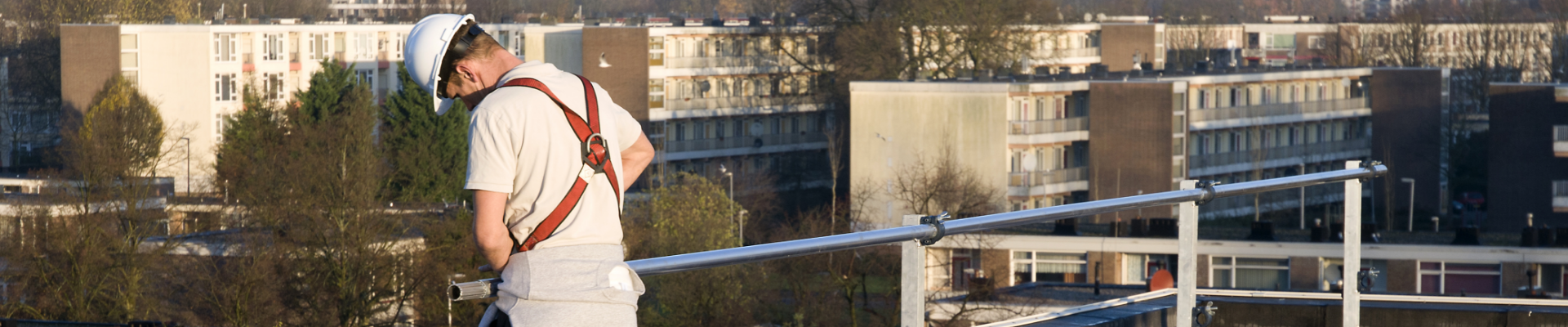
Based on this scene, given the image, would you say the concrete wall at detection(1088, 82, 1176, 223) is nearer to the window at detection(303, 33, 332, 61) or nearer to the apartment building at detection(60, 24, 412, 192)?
the apartment building at detection(60, 24, 412, 192)

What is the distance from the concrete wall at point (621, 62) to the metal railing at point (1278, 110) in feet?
68.1

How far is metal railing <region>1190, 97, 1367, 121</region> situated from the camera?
172 ft

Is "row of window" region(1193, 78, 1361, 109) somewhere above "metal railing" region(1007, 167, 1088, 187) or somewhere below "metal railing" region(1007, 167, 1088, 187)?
above

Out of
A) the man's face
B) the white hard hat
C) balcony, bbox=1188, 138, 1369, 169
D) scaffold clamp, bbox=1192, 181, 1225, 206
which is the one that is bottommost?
balcony, bbox=1188, 138, 1369, 169

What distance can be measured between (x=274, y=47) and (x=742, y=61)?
18.8 metres

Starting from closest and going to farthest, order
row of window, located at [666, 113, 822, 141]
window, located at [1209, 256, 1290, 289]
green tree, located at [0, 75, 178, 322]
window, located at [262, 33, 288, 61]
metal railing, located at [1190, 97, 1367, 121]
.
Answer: green tree, located at [0, 75, 178, 322] < window, located at [1209, 256, 1290, 289] < metal railing, located at [1190, 97, 1367, 121] < window, located at [262, 33, 288, 61] < row of window, located at [666, 113, 822, 141]

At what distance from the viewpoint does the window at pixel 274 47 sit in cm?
5900

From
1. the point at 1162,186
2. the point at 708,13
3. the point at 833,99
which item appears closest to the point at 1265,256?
the point at 1162,186

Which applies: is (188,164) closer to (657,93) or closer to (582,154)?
(657,93)

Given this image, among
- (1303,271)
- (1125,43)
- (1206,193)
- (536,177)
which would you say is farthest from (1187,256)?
(1125,43)

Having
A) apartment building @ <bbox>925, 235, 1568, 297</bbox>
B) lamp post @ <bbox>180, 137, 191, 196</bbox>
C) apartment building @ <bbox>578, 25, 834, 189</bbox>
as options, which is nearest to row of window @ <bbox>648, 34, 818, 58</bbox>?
apartment building @ <bbox>578, 25, 834, 189</bbox>

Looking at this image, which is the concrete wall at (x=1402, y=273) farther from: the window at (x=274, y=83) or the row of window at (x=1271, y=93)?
the window at (x=274, y=83)

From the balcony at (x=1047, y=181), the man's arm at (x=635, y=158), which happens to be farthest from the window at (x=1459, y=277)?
the man's arm at (x=635, y=158)

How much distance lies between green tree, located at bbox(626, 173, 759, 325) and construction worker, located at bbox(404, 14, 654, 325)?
24.5 meters
